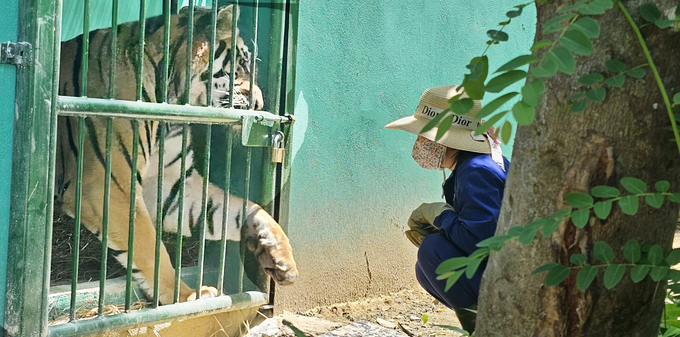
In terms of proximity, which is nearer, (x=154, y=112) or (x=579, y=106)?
(x=579, y=106)

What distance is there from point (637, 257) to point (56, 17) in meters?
1.92

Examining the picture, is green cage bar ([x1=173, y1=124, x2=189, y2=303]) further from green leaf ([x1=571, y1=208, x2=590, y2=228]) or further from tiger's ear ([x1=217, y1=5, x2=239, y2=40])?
green leaf ([x1=571, y1=208, x2=590, y2=228])

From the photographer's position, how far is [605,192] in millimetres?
1308

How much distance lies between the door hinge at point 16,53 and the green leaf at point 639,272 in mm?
1905

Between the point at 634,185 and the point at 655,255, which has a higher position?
the point at 634,185

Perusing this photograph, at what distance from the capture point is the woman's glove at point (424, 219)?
312 cm

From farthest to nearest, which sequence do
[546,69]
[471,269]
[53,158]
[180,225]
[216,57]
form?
1. [216,57]
2. [180,225]
3. [53,158]
4. [471,269]
5. [546,69]

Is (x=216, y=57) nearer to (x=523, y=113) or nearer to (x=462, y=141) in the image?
(x=462, y=141)

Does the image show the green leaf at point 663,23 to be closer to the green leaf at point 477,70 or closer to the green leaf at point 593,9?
the green leaf at point 593,9

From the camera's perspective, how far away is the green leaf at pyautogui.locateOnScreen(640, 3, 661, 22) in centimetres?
128

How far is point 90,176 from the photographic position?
3.32m

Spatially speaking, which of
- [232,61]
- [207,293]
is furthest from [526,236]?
[207,293]

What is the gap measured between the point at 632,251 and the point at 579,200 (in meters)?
0.15

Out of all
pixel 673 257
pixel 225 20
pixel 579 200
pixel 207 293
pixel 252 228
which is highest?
pixel 225 20
